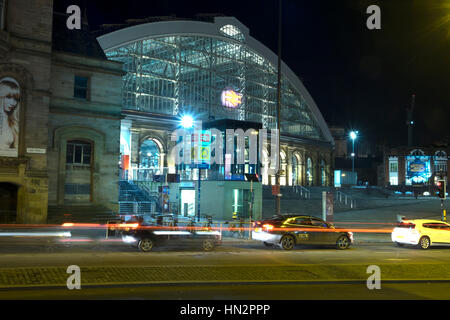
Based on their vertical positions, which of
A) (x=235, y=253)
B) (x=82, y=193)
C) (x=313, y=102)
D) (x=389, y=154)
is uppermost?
(x=313, y=102)

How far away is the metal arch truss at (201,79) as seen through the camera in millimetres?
50781

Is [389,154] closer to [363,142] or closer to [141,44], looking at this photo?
[363,142]

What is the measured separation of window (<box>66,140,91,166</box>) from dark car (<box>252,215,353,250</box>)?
15.2 meters

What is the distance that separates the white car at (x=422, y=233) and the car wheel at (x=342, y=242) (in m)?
3.26

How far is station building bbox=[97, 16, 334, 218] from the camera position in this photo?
122 ft

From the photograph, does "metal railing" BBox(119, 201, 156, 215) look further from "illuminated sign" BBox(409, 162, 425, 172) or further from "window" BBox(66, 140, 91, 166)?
"illuminated sign" BBox(409, 162, 425, 172)

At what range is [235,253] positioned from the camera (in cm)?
1891

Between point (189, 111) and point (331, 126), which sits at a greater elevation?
point (331, 126)

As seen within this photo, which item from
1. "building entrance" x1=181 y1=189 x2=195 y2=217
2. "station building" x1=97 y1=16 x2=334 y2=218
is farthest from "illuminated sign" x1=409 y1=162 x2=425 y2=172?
"building entrance" x1=181 y1=189 x2=195 y2=217

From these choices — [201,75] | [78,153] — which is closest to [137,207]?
[78,153]
